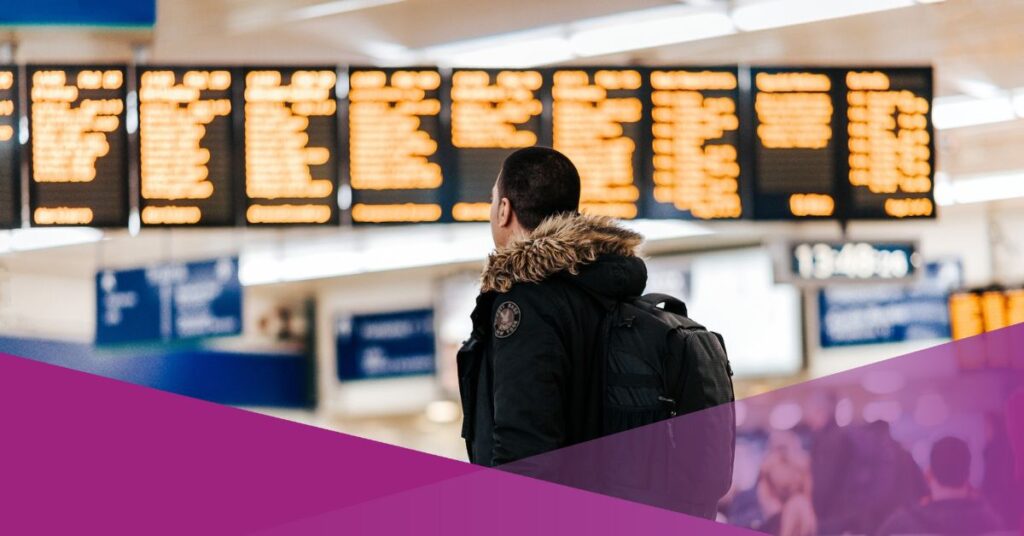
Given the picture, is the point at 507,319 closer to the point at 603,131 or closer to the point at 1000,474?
the point at 1000,474

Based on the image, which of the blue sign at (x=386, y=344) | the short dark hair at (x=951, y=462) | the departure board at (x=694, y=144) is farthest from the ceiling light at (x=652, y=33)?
the short dark hair at (x=951, y=462)

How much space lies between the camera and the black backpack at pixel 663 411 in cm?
252

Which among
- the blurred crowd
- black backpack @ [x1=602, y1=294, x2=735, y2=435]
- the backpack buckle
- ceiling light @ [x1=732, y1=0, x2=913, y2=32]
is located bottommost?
the blurred crowd

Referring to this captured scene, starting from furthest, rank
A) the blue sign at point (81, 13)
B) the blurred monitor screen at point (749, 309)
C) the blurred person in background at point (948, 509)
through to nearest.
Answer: the blurred monitor screen at point (749, 309)
the blue sign at point (81, 13)
the blurred person in background at point (948, 509)

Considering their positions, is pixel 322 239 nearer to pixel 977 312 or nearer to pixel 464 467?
pixel 977 312

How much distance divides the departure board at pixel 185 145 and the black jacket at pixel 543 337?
5.03 metres

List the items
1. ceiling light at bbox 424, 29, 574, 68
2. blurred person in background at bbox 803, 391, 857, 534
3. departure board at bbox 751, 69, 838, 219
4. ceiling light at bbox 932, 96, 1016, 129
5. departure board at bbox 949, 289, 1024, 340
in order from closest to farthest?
blurred person in background at bbox 803, 391, 857, 534 → departure board at bbox 751, 69, 838, 219 → ceiling light at bbox 424, 29, 574, 68 → ceiling light at bbox 932, 96, 1016, 129 → departure board at bbox 949, 289, 1024, 340

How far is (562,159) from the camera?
269 centimetres

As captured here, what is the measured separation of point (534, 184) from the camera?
267 cm

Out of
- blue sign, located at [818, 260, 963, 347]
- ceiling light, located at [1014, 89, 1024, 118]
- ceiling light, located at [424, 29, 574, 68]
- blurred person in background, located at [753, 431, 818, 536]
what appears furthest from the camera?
blue sign, located at [818, 260, 963, 347]

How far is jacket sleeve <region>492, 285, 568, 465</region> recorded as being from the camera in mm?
2432

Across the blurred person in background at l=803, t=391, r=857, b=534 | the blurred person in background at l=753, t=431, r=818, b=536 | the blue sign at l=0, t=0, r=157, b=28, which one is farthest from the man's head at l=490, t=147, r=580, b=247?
the blue sign at l=0, t=0, r=157, b=28
